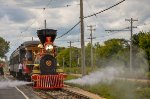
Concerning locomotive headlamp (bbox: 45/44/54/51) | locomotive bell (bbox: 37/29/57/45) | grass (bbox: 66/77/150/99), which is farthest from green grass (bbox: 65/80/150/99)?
locomotive bell (bbox: 37/29/57/45)

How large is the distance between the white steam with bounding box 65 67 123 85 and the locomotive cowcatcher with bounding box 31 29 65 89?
5.49 meters

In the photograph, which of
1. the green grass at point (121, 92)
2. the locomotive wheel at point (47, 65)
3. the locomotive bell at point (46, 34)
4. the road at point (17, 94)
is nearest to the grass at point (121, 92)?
the green grass at point (121, 92)

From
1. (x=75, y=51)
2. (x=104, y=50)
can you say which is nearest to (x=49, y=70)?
(x=104, y=50)

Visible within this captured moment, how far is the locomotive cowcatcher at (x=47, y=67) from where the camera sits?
29.4m

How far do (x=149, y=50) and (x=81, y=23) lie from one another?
92.2ft

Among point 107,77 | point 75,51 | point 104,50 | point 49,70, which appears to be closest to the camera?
point 49,70

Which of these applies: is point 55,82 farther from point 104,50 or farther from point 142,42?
point 104,50

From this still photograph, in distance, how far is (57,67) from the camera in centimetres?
3041

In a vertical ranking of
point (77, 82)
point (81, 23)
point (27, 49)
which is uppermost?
point (81, 23)

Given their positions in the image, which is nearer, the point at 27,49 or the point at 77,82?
the point at 27,49

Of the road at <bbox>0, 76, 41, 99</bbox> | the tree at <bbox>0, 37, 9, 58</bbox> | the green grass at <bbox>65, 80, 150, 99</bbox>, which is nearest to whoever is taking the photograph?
the green grass at <bbox>65, 80, 150, 99</bbox>

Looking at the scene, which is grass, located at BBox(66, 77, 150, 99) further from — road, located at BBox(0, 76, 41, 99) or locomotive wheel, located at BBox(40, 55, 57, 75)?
road, located at BBox(0, 76, 41, 99)

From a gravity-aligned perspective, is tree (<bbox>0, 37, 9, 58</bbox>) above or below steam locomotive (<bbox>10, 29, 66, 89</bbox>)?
above

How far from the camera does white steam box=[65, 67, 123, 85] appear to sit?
35938 mm
